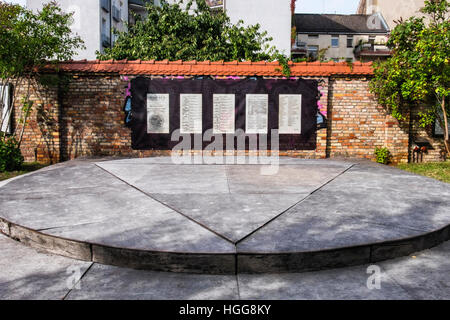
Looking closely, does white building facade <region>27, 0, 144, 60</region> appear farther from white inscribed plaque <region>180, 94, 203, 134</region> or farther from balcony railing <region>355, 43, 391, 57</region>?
balcony railing <region>355, 43, 391, 57</region>

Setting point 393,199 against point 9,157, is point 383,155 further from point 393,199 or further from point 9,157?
point 9,157

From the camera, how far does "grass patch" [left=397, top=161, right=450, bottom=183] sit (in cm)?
769

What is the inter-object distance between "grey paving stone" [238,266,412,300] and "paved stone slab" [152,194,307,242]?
0.43 metres

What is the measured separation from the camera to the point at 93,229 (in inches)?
120

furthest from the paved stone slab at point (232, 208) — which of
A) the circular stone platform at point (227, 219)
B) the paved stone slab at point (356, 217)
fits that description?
the paved stone slab at point (356, 217)

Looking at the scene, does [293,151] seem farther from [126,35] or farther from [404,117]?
[126,35]

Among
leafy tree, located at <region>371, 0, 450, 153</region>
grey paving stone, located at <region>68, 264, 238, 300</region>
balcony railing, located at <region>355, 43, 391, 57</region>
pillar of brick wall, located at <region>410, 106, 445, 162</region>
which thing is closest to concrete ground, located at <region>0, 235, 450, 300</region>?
grey paving stone, located at <region>68, 264, 238, 300</region>

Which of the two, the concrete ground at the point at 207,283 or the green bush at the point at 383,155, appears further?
the green bush at the point at 383,155

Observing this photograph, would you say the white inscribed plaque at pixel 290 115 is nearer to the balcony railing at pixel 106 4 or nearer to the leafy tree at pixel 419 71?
the leafy tree at pixel 419 71

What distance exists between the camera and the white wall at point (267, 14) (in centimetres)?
2305

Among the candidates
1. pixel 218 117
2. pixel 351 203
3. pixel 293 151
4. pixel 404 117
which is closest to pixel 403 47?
pixel 404 117

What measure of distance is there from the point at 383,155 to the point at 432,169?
1173mm

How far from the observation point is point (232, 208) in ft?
12.1

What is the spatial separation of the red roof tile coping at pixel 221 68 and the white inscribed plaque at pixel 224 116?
0.73 metres
